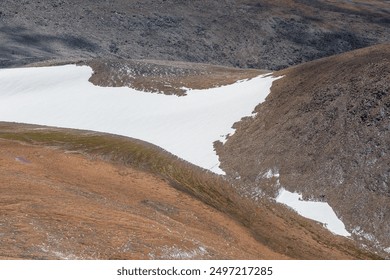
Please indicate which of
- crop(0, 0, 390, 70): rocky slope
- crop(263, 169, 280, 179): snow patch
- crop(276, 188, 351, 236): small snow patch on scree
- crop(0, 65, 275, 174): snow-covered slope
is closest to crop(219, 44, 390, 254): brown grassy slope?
crop(263, 169, 280, 179): snow patch

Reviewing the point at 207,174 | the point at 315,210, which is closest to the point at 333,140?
the point at 315,210

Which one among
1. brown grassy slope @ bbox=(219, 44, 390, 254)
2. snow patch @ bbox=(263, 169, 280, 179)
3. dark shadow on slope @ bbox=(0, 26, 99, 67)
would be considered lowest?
dark shadow on slope @ bbox=(0, 26, 99, 67)

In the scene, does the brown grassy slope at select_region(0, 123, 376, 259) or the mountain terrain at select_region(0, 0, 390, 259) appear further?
the mountain terrain at select_region(0, 0, 390, 259)

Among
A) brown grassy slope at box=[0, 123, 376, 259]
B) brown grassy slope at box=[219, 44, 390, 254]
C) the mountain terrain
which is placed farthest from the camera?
brown grassy slope at box=[219, 44, 390, 254]

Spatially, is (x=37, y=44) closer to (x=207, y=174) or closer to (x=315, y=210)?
(x=207, y=174)

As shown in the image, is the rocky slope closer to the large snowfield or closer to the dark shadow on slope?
the dark shadow on slope

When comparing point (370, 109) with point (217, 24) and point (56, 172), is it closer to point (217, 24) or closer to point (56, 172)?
point (56, 172)
